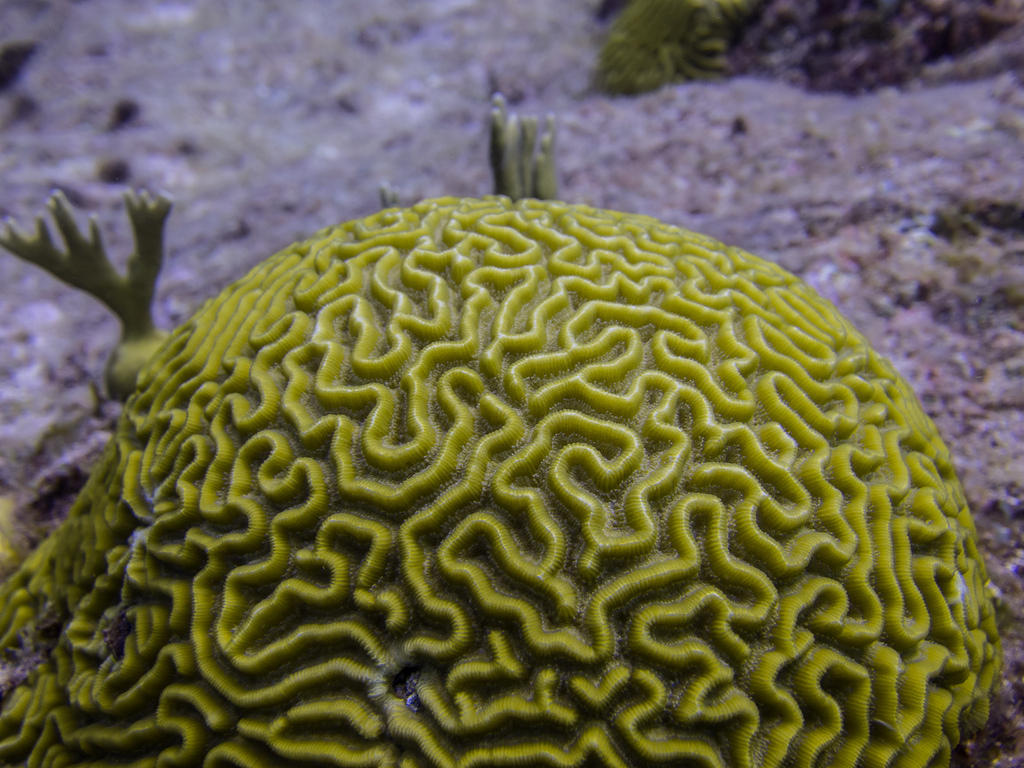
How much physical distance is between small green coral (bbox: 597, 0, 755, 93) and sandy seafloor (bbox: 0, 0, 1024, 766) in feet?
0.98

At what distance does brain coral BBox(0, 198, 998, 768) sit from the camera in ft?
6.85

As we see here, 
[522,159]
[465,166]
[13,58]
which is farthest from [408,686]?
[13,58]

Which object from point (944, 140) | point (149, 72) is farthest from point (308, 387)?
point (149, 72)

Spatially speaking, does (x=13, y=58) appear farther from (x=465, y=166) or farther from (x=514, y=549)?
(x=514, y=549)

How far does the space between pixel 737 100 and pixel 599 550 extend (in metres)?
5.83

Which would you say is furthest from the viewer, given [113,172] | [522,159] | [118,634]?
[113,172]

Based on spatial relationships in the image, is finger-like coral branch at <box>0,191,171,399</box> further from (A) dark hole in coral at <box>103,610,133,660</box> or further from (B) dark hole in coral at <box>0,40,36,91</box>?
(B) dark hole in coral at <box>0,40,36,91</box>

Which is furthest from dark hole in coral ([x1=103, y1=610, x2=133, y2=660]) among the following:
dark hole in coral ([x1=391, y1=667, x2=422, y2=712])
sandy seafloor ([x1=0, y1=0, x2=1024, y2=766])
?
sandy seafloor ([x1=0, y1=0, x2=1024, y2=766])

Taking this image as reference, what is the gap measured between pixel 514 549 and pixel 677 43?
675cm

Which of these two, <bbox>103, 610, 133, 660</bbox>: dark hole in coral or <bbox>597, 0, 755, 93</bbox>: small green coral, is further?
<bbox>597, 0, 755, 93</bbox>: small green coral

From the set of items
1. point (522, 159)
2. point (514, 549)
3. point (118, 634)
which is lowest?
point (118, 634)

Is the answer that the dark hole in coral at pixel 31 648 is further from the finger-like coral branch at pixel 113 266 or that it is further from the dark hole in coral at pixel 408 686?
the dark hole in coral at pixel 408 686

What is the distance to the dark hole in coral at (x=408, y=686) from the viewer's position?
84.4 inches

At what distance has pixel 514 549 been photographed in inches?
86.2
